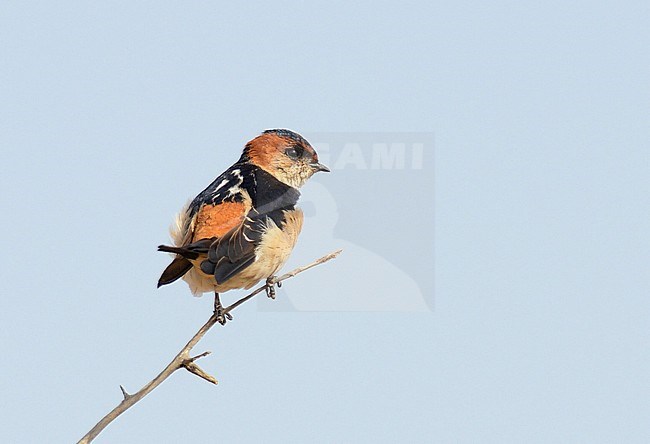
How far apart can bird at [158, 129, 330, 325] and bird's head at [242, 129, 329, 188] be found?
0.9 inches

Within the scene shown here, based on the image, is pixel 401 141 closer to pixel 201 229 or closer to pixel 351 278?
pixel 351 278

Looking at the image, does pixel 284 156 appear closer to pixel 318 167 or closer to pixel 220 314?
pixel 318 167

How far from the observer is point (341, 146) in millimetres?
6734

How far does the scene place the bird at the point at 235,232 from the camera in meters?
6.04

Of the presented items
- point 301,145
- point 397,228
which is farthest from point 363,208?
point 301,145

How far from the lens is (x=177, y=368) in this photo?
227 inches

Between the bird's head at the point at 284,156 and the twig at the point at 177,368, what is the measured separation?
3.53ft

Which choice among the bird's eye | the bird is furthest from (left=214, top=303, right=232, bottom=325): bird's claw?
the bird's eye

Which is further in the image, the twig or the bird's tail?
the bird's tail

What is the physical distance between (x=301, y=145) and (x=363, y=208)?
71cm

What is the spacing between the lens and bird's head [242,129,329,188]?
7008 millimetres

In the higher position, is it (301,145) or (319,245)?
(301,145)

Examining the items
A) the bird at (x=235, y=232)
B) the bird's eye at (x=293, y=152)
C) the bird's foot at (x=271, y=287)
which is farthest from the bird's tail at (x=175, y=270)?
the bird's eye at (x=293, y=152)

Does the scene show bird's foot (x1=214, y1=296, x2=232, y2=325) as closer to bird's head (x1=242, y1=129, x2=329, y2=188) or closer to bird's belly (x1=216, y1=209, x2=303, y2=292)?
bird's belly (x1=216, y1=209, x2=303, y2=292)
